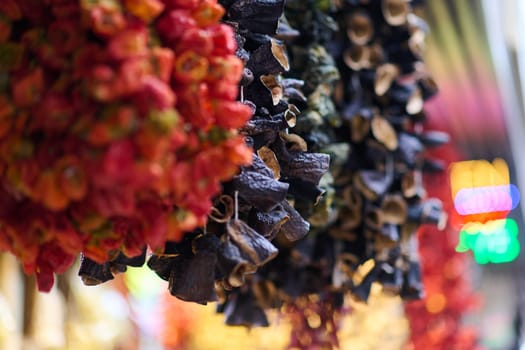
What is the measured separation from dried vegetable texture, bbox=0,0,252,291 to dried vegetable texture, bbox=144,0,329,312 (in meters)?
0.07

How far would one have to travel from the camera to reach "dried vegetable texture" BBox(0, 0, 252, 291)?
0.30 m

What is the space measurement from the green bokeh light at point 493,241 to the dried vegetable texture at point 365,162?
6.54 feet

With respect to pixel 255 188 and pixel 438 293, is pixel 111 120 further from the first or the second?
pixel 438 293

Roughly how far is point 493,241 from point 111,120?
3.01 meters

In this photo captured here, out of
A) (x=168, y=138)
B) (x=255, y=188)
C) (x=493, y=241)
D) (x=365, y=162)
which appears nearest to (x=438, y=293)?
(x=365, y=162)

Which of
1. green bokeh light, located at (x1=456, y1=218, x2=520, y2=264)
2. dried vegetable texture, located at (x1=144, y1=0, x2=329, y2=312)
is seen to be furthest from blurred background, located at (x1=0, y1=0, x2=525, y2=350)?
dried vegetable texture, located at (x1=144, y1=0, x2=329, y2=312)

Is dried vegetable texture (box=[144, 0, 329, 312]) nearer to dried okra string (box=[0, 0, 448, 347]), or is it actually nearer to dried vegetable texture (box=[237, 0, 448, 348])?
dried okra string (box=[0, 0, 448, 347])

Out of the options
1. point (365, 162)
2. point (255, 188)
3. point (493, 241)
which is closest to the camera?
point (255, 188)

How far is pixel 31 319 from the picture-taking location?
4.02 ft

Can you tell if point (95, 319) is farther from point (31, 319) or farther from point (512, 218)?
point (512, 218)

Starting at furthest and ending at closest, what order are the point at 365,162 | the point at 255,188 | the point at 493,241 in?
the point at 493,241 < the point at 365,162 < the point at 255,188

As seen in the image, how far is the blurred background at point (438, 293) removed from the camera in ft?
4.09

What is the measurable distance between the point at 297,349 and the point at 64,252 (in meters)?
0.58

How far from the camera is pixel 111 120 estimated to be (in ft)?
0.99
